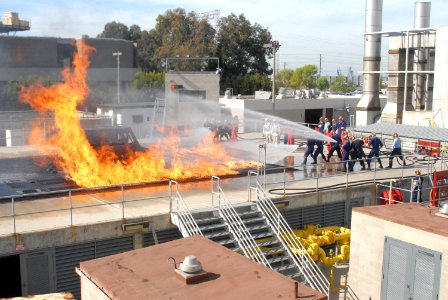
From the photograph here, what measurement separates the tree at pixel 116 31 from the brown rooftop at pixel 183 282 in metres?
93.5

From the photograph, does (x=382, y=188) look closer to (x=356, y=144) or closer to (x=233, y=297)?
(x=356, y=144)

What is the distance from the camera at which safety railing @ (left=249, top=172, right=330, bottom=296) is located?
13.1 metres

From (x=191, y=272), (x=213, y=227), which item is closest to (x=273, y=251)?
(x=213, y=227)

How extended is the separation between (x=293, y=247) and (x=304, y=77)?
105 meters

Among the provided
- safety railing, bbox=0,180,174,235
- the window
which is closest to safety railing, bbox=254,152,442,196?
safety railing, bbox=0,180,174,235

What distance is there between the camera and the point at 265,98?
4706 centimetres

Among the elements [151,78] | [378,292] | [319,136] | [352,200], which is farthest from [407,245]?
[151,78]

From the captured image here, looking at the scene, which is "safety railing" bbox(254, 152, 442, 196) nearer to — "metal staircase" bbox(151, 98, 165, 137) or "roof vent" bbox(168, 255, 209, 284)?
"roof vent" bbox(168, 255, 209, 284)

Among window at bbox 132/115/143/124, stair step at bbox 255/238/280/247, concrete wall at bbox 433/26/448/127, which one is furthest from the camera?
window at bbox 132/115/143/124

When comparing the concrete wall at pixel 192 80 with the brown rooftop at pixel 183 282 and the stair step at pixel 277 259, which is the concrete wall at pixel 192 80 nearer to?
the stair step at pixel 277 259

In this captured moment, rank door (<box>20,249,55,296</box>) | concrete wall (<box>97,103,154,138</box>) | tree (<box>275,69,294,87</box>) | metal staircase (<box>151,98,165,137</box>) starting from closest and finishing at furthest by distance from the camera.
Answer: door (<box>20,249,55,296</box>) < concrete wall (<box>97,103,154,138</box>) < metal staircase (<box>151,98,165,137</box>) < tree (<box>275,69,294,87</box>)

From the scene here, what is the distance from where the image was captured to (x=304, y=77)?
11606cm

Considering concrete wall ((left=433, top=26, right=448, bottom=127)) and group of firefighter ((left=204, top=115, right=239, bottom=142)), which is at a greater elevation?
concrete wall ((left=433, top=26, right=448, bottom=127))

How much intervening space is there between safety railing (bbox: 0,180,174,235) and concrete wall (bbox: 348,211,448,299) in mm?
4994
